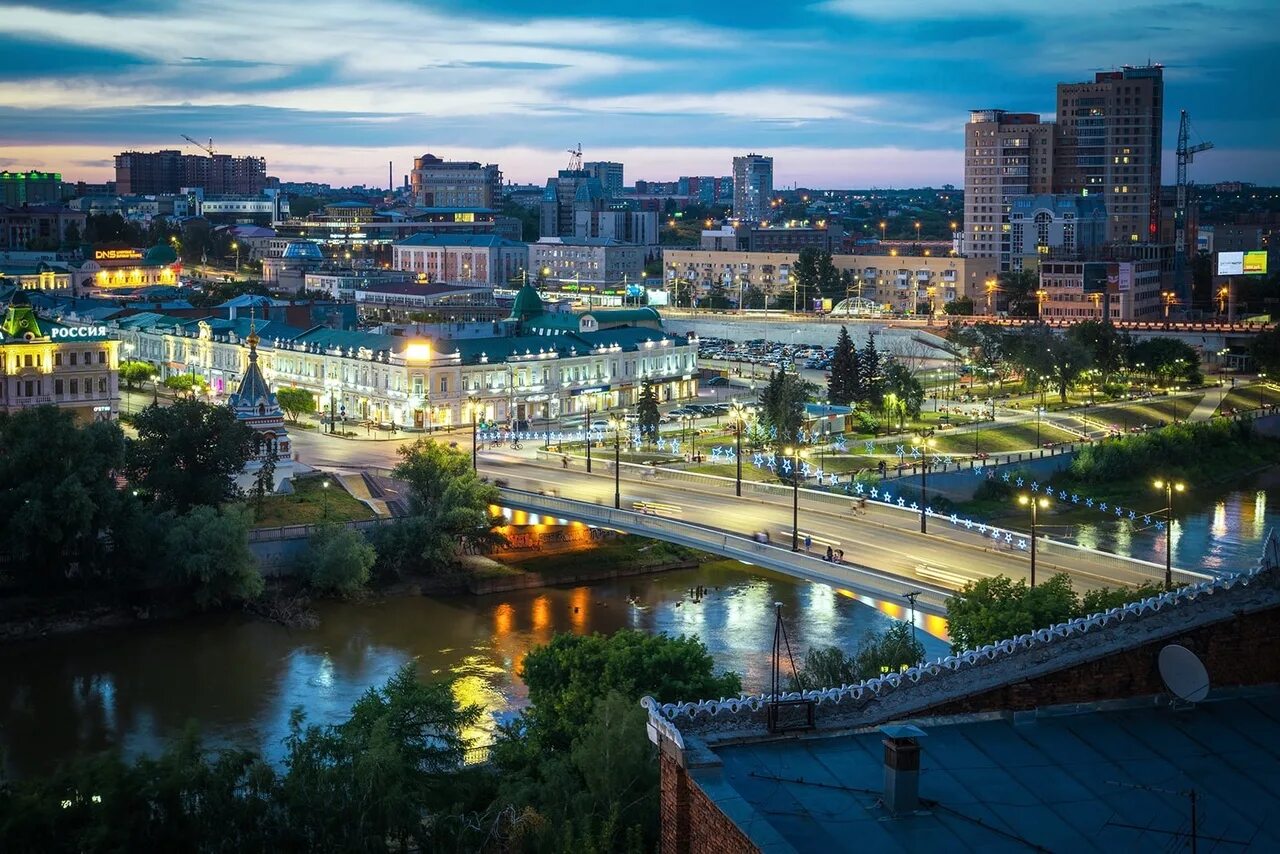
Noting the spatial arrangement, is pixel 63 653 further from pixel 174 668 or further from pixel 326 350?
pixel 326 350

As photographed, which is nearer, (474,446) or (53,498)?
(53,498)

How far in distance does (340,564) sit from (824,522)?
29.9ft

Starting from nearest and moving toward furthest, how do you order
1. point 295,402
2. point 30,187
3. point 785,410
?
point 785,410 < point 295,402 < point 30,187

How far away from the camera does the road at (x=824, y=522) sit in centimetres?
2470

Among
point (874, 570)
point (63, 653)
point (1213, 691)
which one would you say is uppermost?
point (1213, 691)

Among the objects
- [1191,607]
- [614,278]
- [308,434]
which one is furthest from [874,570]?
[614,278]

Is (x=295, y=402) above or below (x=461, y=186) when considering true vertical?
below

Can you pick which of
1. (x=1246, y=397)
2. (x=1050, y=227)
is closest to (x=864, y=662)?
(x=1246, y=397)

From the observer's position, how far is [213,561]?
96.3 ft

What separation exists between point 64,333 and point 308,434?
23.1ft

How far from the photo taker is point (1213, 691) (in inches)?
418

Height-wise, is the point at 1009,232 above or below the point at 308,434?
above

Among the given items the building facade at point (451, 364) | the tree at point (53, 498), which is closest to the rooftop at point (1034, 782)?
the tree at point (53, 498)

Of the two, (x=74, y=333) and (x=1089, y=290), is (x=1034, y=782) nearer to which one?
(x=74, y=333)
